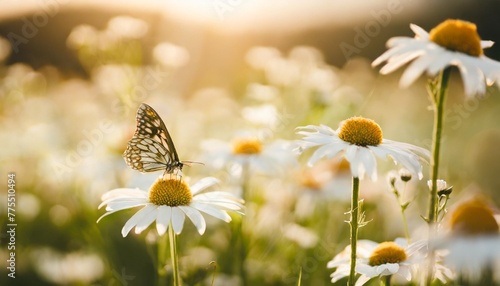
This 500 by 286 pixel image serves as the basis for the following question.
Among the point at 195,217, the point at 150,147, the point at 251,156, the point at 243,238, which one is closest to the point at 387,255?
the point at 195,217

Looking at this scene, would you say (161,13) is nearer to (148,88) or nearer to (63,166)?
(148,88)

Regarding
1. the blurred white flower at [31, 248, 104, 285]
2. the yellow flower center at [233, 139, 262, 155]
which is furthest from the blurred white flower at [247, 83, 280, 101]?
the blurred white flower at [31, 248, 104, 285]

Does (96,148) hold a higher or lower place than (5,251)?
A: higher

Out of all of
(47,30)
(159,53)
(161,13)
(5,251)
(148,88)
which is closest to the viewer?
(5,251)

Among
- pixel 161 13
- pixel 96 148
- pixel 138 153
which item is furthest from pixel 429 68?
pixel 161 13

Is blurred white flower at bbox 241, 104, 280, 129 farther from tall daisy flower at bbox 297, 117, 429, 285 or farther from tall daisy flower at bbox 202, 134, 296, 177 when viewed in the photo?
tall daisy flower at bbox 297, 117, 429, 285

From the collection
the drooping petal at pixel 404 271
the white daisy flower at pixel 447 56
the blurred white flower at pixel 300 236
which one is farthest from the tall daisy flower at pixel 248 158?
the white daisy flower at pixel 447 56
